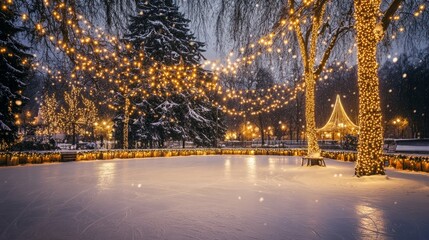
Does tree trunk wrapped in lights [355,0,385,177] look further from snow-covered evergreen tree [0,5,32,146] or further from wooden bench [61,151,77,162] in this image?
snow-covered evergreen tree [0,5,32,146]

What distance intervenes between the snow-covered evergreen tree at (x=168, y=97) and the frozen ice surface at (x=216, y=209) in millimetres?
18877

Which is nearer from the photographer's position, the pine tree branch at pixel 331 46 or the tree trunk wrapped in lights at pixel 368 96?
the tree trunk wrapped in lights at pixel 368 96

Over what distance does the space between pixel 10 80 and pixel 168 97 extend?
13206 millimetres

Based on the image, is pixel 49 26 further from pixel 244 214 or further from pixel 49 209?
pixel 244 214

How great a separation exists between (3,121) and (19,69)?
3.53 metres

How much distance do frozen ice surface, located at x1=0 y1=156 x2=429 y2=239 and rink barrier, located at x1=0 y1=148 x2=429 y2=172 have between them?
362cm

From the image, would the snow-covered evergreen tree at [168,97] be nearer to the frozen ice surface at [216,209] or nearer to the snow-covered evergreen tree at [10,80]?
the snow-covered evergreen tree at [10,80]

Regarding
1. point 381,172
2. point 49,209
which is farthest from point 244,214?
point 381,172

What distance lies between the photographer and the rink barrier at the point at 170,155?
505 inches

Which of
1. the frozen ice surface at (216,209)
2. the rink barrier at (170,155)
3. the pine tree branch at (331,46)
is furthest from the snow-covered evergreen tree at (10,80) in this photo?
the pine tree branch at (331,46)

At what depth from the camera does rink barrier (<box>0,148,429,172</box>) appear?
1283 centimetres

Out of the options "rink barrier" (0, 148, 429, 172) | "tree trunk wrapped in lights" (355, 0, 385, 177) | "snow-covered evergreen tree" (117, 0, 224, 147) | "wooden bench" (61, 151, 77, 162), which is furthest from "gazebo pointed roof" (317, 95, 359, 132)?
"wooden bench" (61, 151, 77, 162)

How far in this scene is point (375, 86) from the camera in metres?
9.88

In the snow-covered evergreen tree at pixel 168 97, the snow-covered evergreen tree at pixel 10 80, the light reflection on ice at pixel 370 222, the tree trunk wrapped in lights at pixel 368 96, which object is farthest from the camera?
the snow-covered evergreen tree at pixel 168 97
